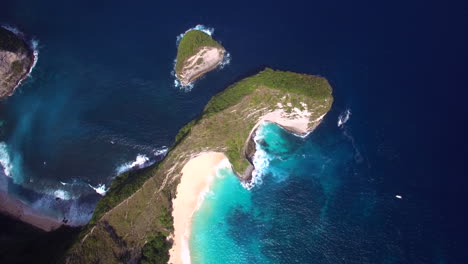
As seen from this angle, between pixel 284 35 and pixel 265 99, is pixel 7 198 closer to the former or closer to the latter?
pixel 265 99

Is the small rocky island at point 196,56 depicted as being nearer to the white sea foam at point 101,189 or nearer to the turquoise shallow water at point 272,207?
the turquoise shallow water at point 272,207

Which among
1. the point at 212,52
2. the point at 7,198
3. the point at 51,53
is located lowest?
the point at 7,198

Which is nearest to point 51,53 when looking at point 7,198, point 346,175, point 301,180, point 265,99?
point 7,198

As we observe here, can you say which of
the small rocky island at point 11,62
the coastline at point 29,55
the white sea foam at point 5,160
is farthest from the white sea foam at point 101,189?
the small rocky island at point 11,62

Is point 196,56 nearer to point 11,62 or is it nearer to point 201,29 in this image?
point 201,29

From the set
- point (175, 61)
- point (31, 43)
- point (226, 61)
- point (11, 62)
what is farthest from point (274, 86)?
point (31, 43)

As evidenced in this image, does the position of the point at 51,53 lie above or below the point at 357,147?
above
